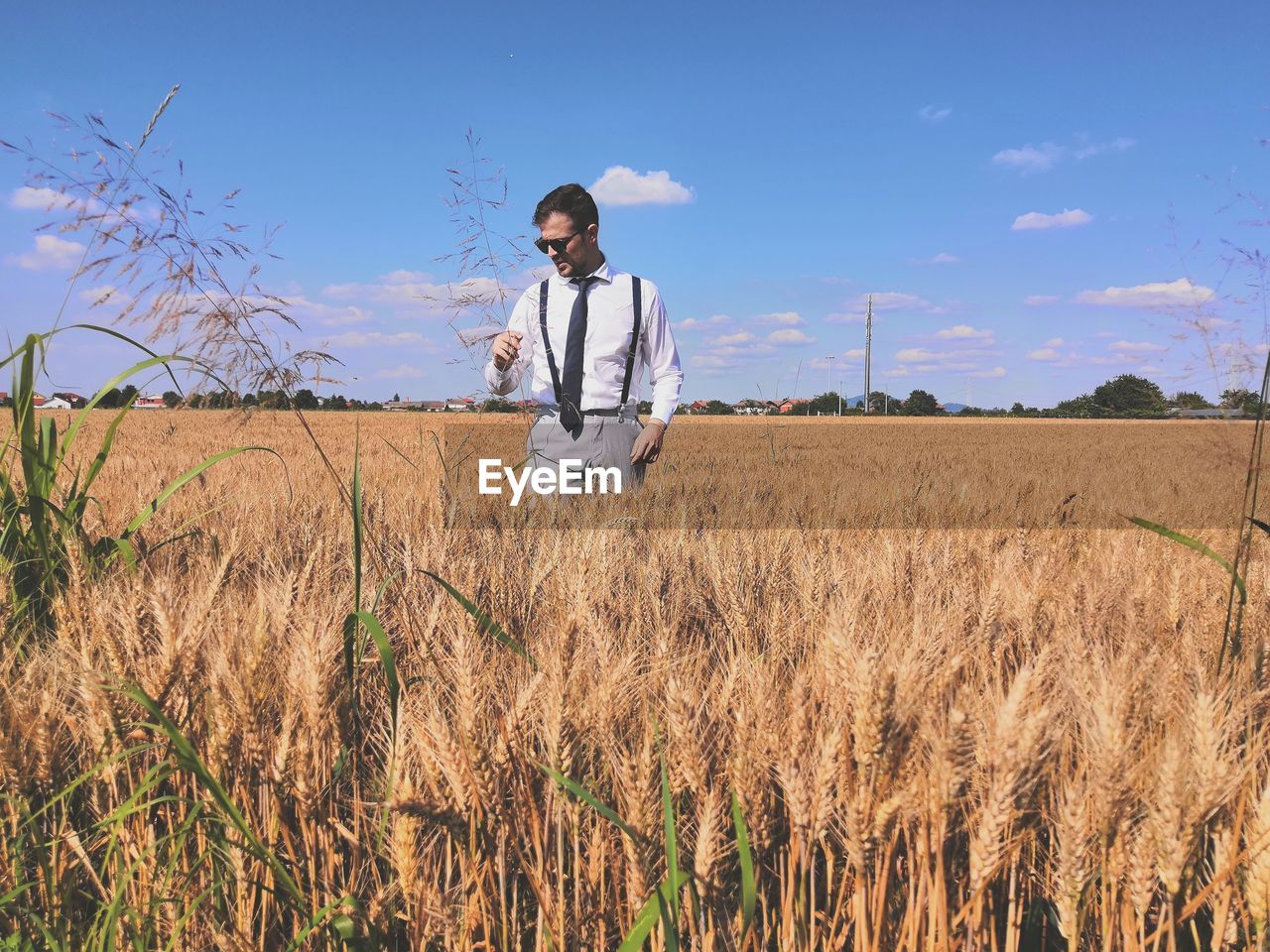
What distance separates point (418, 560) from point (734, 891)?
1119mm

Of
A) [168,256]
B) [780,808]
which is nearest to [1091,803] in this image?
[780,808]

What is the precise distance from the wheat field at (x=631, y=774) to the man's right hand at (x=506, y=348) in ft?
4.13

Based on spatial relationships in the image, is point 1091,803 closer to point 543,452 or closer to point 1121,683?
point 1121,683

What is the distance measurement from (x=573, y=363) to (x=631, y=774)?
8.88ft

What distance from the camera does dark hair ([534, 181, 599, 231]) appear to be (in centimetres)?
343

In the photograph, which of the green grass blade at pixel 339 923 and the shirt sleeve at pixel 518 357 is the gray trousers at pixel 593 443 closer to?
the shirt sleeve at pixel 518 357

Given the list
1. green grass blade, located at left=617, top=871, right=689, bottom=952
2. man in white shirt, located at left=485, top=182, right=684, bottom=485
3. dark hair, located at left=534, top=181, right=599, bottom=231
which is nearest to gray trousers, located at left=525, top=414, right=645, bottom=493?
man in white shirt, located at left=485, top=182, right=684, bottom=485

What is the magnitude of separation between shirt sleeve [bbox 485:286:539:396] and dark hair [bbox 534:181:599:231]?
16.0 inches

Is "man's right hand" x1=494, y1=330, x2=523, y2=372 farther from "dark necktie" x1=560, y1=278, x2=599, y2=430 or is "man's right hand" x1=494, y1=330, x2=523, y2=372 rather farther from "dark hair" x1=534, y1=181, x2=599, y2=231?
"dark hair" x1=534, y1=181, x2=599, y2=231

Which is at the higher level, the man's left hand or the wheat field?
the man's left hand

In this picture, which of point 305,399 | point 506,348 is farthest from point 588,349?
point 305,399

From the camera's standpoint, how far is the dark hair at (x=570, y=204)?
343 centimetres

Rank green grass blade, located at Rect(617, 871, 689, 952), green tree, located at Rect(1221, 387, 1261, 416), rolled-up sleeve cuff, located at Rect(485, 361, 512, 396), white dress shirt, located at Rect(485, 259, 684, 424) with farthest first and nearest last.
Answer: white dress shirt, located at Rect(485, 259, 684, 424) → rolled-up sleeve cuff, located at Rect(485, 361, 512, 396) → green tree, located at Rect(1221, 387, 1261, 416) → green grass blade, located at Rect(617, 871, 689, 952)

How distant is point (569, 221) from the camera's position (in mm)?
3443
